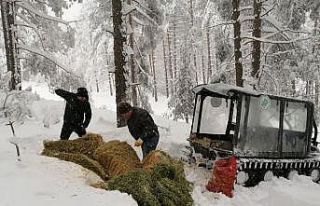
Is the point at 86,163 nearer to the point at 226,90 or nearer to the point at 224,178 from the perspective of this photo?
the point at 224,178

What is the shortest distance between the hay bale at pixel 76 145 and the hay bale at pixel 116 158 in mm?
332

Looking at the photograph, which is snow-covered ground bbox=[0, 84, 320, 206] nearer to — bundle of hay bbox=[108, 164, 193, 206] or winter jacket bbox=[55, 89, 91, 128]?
bundle of hay bbox=[108, 164, 193, 206]

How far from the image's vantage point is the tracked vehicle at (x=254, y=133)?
9.34m

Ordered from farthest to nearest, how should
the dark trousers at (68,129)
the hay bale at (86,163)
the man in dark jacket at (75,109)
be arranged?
the dark trousers at (68,129) < the man in dark jacket at (75,109) < the hay bale at (86,163)

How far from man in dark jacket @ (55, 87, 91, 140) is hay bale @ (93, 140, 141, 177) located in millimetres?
1429

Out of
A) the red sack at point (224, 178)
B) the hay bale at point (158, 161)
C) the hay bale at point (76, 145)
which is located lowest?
the red sack at point (224, 178)

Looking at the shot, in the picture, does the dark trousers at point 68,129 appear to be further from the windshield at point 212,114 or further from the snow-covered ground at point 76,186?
the windshield at point 212,114

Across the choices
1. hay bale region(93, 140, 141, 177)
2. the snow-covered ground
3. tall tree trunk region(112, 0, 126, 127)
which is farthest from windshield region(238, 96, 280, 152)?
tall tree trunk region(112, 0, 126, 127)

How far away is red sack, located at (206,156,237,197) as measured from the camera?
838 centimetres

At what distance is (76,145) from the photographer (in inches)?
350

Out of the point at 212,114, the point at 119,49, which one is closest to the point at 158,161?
the point at 212,114

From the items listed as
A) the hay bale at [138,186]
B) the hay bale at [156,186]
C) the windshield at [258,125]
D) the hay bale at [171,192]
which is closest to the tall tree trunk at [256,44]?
the windshield at [258,125]

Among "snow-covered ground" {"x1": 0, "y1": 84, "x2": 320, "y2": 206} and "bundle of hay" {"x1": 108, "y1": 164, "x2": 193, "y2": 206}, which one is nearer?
"snow-covered ground" {"x1": 0, "y1": 84, "x2": 320, "y2": 206}

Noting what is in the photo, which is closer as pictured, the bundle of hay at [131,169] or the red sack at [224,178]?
the bundle of hay at [131,169]
